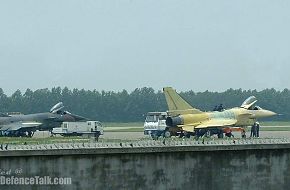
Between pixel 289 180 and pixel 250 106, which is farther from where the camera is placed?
pixel 250 106

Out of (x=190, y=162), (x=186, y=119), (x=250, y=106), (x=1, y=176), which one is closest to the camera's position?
(x=1, y=176)

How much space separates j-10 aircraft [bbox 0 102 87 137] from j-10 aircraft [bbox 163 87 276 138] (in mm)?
22580

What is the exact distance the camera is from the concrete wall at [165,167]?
4712 cm

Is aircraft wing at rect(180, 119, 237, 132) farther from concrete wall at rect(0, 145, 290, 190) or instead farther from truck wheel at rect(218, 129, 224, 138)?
concrete wall at rect(0, 145, 290, 190)

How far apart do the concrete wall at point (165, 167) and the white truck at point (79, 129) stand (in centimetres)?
5023

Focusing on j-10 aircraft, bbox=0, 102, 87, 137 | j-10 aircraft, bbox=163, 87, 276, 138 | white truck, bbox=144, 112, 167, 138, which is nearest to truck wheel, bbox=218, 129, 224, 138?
j-10 aircraft, bbox=163, 87, 276, 138

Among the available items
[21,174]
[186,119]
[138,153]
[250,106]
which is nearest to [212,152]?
[138,153]

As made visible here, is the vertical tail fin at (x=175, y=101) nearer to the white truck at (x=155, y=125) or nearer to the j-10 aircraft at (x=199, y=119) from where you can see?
the j-10 aircraft at (x=199, y=119)

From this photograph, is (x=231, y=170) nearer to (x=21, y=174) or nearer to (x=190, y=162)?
(x=190, y=162)

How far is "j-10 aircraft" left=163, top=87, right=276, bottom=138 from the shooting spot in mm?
89438

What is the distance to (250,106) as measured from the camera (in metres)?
95.9

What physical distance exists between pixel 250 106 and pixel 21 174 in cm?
5277

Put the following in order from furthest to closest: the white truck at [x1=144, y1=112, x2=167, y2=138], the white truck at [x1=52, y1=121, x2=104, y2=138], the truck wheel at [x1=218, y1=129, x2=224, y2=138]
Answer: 1. the white truck at [x1=52, y1=121, x2=104, y2=138]
2. the white truck at [x1=144, y1=112, x2=167, y2=138]
3. the truck wheel at [x1=218, y1=129, x2=224, y2=138]

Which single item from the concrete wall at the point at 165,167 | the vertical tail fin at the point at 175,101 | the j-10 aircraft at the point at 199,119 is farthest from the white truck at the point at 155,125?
the concrete wall at the point at 165,167
